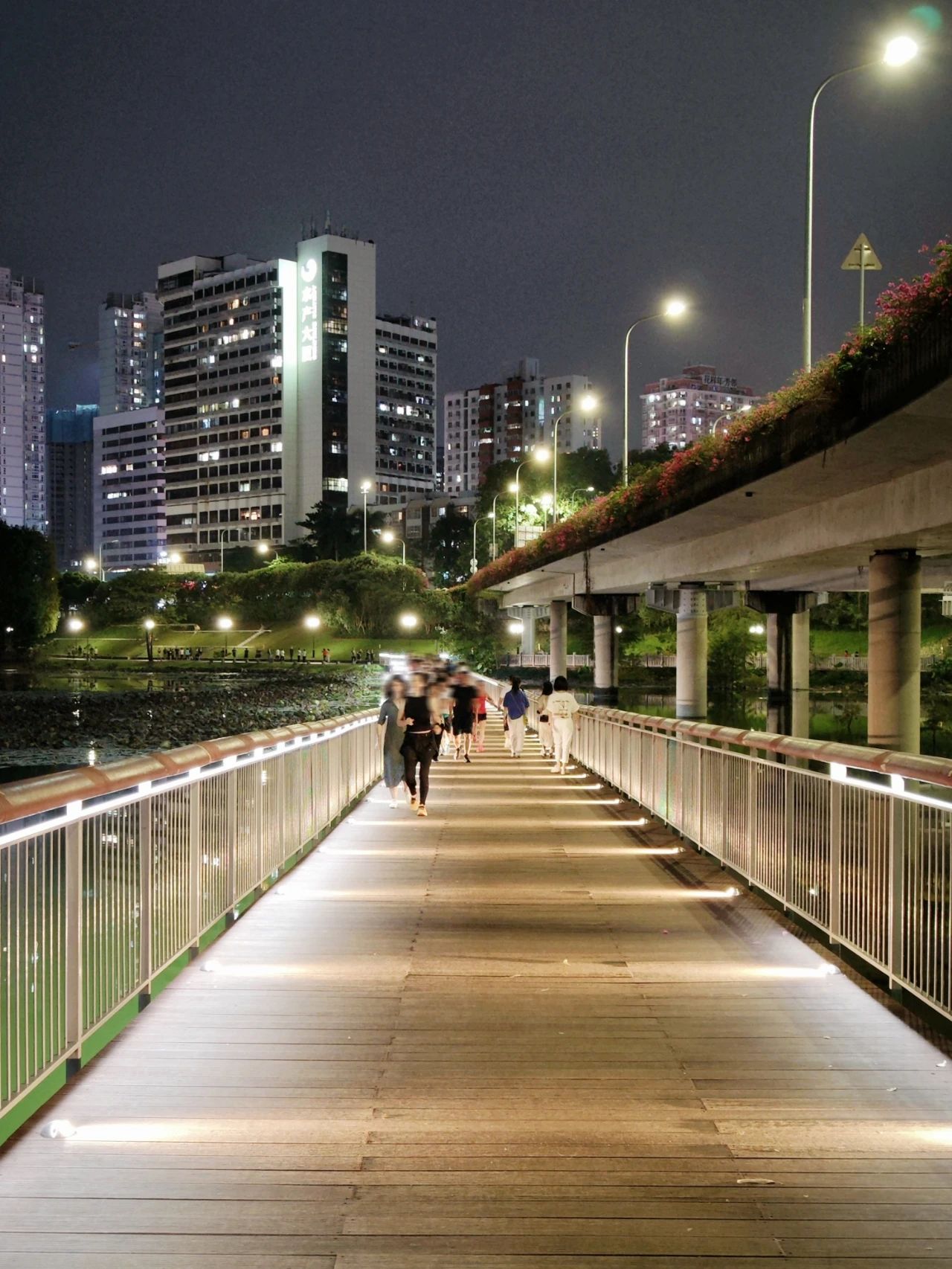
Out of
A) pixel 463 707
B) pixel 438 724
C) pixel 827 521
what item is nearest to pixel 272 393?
pixel 827 521

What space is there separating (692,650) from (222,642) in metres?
84.4

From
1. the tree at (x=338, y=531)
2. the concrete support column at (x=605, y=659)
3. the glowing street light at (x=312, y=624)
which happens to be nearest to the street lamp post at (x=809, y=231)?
the concrete support column at (x=605, y=659)

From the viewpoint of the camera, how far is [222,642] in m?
127

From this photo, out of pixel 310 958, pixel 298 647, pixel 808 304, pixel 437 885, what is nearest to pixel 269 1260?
pixel 310 958

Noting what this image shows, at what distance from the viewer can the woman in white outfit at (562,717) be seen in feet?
73.3

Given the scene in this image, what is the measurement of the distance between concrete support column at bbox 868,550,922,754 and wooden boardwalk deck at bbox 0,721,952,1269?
2178 centimetres

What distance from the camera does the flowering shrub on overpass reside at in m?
17.6

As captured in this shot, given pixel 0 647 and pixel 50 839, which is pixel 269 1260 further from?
pixel 0 647

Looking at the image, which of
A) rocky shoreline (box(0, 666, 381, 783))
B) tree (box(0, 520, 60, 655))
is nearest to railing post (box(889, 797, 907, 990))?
rocky shoreline (box(0, 666, 381, 783))

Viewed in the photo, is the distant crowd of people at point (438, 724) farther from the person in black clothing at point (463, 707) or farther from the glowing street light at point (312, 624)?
the glowing street light at point (312, 624)

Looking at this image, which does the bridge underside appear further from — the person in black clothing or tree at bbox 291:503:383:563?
tree at bbox 291:503:383:563

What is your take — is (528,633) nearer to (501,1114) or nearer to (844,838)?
(844,838)

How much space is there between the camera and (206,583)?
444 ft

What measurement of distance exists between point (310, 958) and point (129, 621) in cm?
13330
